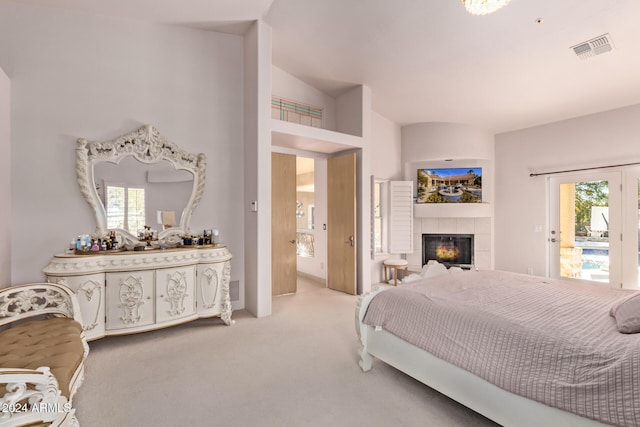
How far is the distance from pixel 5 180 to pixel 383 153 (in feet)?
16.7

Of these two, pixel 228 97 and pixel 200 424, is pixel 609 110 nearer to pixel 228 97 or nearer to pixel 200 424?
pixel 228 97

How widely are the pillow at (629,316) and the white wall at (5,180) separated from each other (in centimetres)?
458

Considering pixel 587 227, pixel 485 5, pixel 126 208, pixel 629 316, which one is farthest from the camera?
pixel 587 227

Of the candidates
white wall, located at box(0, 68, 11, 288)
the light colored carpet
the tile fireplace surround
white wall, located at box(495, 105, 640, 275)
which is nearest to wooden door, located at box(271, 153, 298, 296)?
the light colored carpet

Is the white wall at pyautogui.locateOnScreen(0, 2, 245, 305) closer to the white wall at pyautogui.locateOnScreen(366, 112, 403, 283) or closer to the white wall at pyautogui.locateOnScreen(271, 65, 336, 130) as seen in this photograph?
the white wall at pyautogui.locateOnScreen(271, 65, 336, 130)

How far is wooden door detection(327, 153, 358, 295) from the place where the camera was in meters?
4.68

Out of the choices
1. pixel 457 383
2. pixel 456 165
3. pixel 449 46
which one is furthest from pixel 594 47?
pixel 457 383

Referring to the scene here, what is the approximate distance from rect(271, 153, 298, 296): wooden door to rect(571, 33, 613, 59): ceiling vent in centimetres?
376

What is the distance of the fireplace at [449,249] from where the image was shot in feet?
18.6

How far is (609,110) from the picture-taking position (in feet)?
14.1

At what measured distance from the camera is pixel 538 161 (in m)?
5.05

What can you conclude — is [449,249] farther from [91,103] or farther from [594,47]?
[91,103]

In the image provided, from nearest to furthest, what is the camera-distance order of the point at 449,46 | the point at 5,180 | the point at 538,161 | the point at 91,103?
the point at 5,180 < the point at 91,103 < the point at 449,46 < the point at 538,161

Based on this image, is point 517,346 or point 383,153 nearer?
point 517,346
